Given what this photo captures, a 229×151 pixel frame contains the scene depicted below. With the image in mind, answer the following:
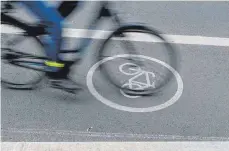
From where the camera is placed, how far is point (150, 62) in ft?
16.0

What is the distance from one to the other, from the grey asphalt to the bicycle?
0.15 m

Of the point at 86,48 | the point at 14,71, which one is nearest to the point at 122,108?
the point at 86,48

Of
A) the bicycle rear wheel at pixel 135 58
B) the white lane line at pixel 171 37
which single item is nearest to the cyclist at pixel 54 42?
the bicycle rear wheel at pixel 135 58

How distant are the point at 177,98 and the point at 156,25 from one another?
1.90m

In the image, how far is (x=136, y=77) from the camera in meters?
4.65

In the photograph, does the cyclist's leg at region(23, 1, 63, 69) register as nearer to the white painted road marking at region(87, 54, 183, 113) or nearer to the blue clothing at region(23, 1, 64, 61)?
the blue clothing at region(23, 1, 64, 61)

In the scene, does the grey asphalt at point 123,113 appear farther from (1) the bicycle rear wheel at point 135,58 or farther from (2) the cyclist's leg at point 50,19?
(2) the cyclist's leg at point 50,19

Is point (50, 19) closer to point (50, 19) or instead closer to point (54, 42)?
point (50, 19)

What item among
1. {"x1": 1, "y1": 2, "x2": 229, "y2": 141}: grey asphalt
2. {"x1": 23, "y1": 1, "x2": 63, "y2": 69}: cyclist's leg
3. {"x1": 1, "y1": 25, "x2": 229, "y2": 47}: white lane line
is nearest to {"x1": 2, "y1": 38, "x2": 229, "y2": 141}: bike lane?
{"x1": 1, "y1": 2, "x2": 229, "y2": 141}: grey asphalt

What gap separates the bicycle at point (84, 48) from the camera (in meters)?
4.40

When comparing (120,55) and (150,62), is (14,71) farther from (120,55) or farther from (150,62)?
(150,62)

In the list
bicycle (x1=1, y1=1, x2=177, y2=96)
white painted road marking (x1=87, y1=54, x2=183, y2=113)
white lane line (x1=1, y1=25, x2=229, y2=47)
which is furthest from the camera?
white lane line (x1=1, y1=25, x2=229, y2=47)

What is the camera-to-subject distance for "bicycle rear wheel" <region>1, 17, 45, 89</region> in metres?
4.51
